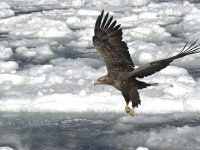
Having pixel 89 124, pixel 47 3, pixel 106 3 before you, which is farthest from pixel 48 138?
pixel 47 3

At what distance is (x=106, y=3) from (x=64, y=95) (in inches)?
483

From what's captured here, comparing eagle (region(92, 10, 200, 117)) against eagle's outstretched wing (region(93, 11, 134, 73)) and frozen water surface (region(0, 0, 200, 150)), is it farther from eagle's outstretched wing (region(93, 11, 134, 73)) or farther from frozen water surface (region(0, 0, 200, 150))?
frozen water surface (region(0, 0, 200, 150))

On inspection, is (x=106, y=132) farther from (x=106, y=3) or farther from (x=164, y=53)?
(x=106, y=3)

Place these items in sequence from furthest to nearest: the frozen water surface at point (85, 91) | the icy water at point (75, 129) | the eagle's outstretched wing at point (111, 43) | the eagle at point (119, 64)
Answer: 1. the frozen water surface at point (85, 91)
2. the icy water at point (75, 129)
3. the eagle's outstretched wing at point (111, 43)
4. the eagle at point (119, 64)

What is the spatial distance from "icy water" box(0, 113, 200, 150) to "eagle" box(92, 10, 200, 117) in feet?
8.11

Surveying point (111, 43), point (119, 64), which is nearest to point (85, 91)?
point (111, 43)

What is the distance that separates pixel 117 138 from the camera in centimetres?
880

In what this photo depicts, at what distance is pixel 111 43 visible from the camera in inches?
254

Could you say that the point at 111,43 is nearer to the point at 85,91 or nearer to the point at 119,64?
the point at 119,64

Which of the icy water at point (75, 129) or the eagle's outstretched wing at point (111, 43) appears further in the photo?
the icy water at point (75, 129)

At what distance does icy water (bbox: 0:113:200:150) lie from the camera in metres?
8.65

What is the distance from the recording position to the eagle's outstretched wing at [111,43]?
6254 millimetres

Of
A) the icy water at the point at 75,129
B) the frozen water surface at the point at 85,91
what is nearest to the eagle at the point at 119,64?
the frozen water surface at the point at 85,91

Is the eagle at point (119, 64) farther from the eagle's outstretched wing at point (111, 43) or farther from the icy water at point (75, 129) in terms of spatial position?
the icy water at point (75, 129)
